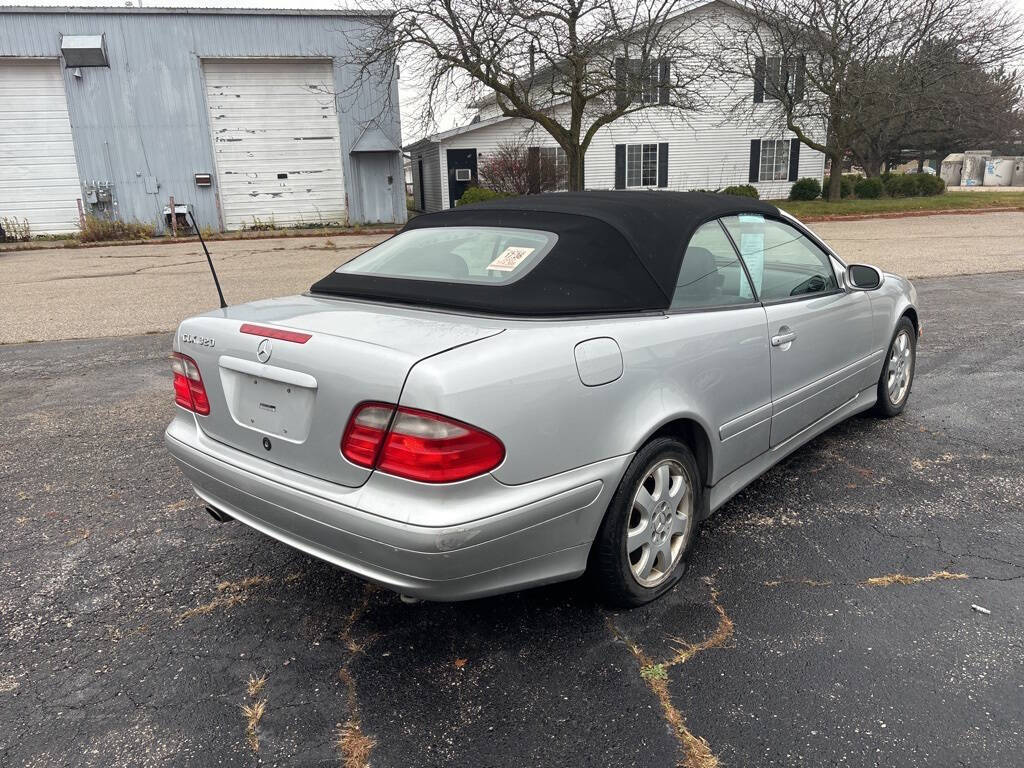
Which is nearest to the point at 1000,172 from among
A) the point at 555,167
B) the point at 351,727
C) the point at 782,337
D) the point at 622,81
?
the point at 555,167

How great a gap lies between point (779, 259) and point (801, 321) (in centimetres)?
33

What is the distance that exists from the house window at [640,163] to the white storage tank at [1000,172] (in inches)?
1503

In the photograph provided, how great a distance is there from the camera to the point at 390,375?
2078mm

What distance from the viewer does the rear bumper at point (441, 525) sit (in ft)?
6.76

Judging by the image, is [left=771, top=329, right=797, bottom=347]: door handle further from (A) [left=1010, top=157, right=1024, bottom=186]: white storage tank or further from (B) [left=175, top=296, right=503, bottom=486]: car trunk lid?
(A) [left=1010, top=157, right=1024, bottom=186]: white storage tank

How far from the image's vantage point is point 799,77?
26781mm

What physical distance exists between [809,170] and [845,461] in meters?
29.9

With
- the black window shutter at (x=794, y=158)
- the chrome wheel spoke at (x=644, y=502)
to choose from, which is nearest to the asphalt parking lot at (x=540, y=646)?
the chrome wheel spoke at (x=644, y=502)

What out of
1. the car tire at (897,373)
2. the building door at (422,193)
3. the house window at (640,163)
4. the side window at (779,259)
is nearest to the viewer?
the side window at (779,259)

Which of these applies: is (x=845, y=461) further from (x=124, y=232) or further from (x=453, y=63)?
(x=124, y=232)

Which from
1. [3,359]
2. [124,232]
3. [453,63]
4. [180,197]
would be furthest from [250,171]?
[3,359]

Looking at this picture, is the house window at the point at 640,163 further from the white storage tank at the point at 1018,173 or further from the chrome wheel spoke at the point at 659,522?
the white storage tank at the point at 1018,173

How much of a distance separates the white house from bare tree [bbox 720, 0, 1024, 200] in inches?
22.9

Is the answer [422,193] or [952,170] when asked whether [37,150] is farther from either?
[952,170]
